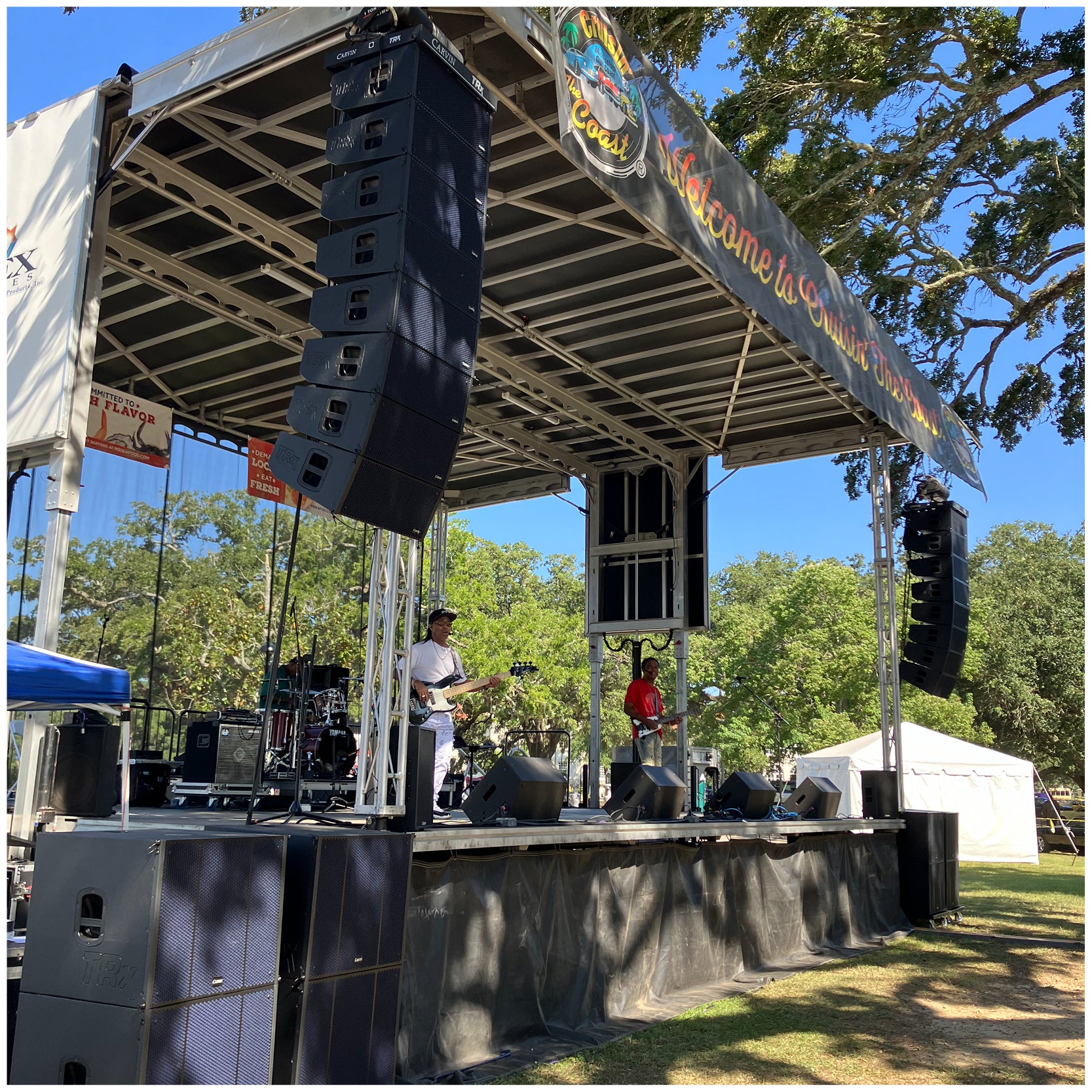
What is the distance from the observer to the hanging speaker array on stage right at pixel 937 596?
1156 cm

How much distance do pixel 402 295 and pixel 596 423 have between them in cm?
764

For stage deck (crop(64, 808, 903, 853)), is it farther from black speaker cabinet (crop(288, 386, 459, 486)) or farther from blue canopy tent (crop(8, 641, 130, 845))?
black speaker cabinet (crop(288, 386, 459, 486))

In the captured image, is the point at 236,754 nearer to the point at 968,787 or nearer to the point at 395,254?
the point at 395,254

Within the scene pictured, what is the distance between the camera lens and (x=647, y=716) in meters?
11.4

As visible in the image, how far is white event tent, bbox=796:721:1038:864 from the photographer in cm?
2119

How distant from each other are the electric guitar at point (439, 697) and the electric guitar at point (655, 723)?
456 cm

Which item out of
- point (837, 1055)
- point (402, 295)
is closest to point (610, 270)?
point (402, 295)

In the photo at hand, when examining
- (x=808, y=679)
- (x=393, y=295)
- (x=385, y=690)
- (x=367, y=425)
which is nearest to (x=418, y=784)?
(x=385, y=690)

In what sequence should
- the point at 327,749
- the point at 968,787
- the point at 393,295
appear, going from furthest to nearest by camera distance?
the point at 968,787 → the point at 327,749 → the point at 393,295

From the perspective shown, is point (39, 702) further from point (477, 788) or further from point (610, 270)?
point (610, 270)

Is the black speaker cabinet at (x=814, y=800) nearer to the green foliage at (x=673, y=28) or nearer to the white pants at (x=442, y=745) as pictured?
the white pants at (x=442, y=745)

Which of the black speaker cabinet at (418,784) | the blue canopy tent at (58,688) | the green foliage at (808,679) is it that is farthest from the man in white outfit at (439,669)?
the green foliage at (808,679)

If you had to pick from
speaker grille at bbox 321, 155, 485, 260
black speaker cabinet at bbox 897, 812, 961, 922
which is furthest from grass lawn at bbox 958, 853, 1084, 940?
speaker grille at bbox 321, 155, 485, 260

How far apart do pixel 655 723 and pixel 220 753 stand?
4.78 m
